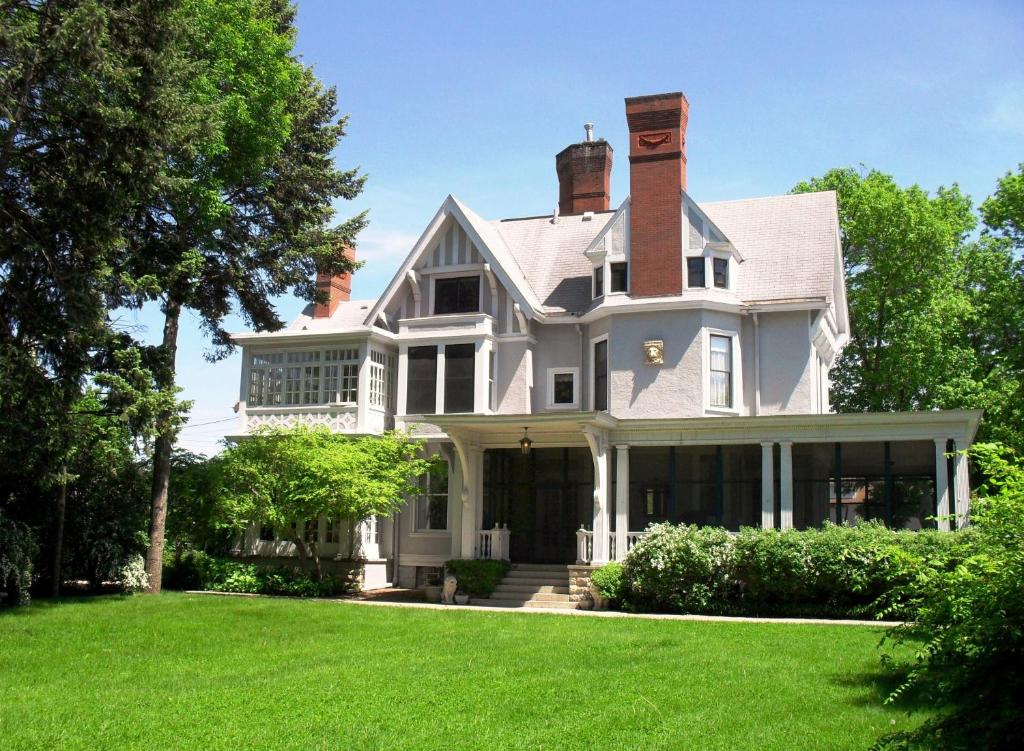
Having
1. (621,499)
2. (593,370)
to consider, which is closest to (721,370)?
(593,370)

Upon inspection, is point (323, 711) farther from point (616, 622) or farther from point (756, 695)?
point (616, 622)

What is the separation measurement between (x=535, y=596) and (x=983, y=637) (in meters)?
16.3

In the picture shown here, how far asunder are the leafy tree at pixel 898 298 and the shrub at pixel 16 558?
24.6m

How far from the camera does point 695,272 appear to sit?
82.2 ft

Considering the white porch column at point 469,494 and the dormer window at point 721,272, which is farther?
the dormer window at point 721,272

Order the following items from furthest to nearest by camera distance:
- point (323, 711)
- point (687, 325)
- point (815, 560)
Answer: point (687, 325) → point (815, 560) → point (323, 711)

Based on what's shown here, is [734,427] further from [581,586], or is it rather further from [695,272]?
[581,586]

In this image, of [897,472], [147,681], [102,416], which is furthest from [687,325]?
[147,681]

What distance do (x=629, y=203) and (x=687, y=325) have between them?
3522 mm

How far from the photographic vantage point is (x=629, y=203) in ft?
83.8

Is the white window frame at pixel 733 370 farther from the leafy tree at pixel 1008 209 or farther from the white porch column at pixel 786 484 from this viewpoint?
the leafy tree at pixel 1008 209

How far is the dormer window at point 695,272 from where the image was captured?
25.0 metres

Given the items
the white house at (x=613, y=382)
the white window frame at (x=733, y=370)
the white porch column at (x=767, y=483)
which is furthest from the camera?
the white window frame at (x=733, y=370)

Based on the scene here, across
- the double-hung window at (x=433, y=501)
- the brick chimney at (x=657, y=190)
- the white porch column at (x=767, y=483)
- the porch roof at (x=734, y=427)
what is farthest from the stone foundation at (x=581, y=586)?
the brick chimney at (x=657, y=190)
